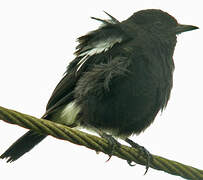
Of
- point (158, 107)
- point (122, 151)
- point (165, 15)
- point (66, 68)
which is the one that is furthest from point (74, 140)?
point (165, 15)

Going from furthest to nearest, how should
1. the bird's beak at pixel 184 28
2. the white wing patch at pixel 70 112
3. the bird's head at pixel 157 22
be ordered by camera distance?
the bird's beak at pixel 184 28 → the bird's head at pixel 157 22 → the white wing patch at pixel 70 112

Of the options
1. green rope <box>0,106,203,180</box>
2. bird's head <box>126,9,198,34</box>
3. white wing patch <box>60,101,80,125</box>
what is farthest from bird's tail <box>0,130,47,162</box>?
bird's head <box>126,9,198,34</box>

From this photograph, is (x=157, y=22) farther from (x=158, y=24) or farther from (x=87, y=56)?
(x=87, y=56)

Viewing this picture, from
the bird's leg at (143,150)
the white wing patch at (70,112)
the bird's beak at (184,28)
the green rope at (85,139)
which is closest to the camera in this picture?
the green rope at (85,139)

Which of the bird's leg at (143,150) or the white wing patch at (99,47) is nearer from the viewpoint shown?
the bird's leg at (143,150)

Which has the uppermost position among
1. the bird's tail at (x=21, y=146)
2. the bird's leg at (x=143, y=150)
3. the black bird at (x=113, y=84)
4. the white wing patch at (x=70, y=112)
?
the black bird at (x=113, y=84)

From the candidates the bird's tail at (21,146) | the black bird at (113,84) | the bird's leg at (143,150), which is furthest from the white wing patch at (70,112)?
the bird's leg at (143,150)

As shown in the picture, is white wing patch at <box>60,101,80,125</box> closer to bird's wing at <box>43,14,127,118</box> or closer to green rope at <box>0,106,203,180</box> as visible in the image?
bird's wing at <box>43,14,127,118</box>

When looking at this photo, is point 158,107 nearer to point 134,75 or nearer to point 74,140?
point 134,75

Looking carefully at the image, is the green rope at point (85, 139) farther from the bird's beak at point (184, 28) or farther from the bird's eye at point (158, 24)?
the bird's beak at point (184, 28)
